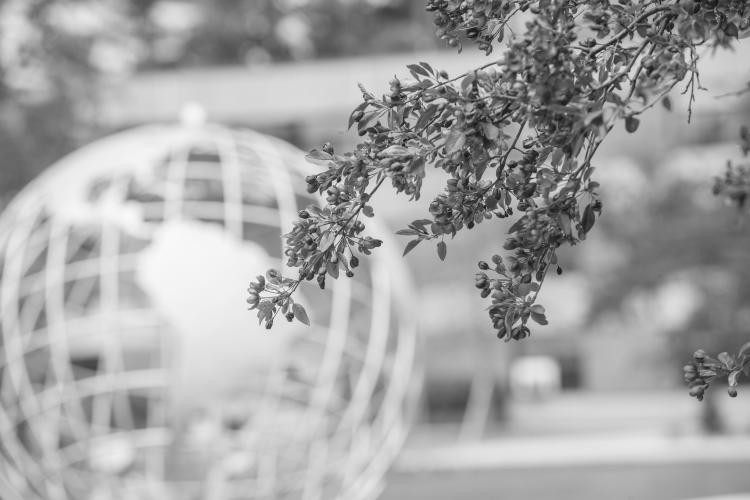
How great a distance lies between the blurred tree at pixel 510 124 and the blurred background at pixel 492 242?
20.4 feet

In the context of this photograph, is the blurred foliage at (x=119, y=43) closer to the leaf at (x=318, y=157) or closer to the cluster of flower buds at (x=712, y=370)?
the leaf at (x=318, y=157)

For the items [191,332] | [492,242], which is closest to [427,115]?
[191,332]

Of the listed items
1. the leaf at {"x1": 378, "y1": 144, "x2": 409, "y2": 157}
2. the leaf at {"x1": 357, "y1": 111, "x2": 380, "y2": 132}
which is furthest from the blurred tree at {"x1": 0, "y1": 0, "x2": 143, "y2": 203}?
the leaf at {"x1": 378, "y1": 144, "x2": 409, "y2": 157}

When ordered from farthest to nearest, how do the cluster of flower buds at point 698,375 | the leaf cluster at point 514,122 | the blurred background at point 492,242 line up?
the blurred background at point 492,242 → the cluster of flower buds at point 698,375 → the leaf cluster at point 514,122

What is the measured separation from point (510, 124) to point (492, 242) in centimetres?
1891

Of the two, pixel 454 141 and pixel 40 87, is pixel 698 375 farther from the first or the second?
pixel 40 87

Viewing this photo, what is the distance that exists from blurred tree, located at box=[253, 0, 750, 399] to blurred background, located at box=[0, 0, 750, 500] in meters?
6.21

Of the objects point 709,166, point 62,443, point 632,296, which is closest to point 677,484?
point 632,296

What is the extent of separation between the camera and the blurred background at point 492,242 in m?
15.9

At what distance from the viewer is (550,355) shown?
27.6 m

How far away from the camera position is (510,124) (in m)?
2.54

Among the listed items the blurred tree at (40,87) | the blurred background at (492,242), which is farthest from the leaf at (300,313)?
the blurred tree at (40,87)

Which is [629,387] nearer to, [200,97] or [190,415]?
[200,97]

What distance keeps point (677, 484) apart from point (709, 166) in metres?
10.2
